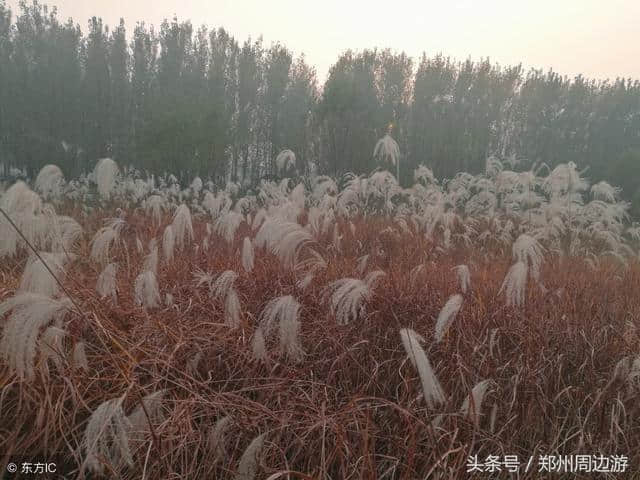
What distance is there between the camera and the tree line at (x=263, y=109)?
1798 cm

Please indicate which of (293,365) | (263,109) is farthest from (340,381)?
(263,109)

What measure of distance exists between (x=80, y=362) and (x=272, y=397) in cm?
78

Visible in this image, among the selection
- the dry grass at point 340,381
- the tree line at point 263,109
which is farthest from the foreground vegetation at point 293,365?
the tree line at point 263,109

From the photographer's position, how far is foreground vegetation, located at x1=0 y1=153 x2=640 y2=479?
1507 millimetres

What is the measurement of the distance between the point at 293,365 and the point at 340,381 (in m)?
0.23

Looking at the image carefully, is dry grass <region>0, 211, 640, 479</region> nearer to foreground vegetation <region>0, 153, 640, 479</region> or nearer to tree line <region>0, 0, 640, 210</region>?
foreground vegetation <region>0, 153, 640, 479</region>

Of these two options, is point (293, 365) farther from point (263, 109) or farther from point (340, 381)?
point (263, 109)

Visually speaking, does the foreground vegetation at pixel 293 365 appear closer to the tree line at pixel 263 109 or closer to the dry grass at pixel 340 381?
the dry grass at pixel 340 381

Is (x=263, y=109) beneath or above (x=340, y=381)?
above

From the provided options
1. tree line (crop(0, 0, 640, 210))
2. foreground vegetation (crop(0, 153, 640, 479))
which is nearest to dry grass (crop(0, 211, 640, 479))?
foreground vegetation (crop(0, 153, 640, 479))

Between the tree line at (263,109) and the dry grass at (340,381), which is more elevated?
the tree line at (263,109)

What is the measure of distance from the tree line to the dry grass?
1499 centimetres

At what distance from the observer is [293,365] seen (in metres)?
2.09

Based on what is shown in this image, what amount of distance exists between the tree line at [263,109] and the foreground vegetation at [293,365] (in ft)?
48.6
